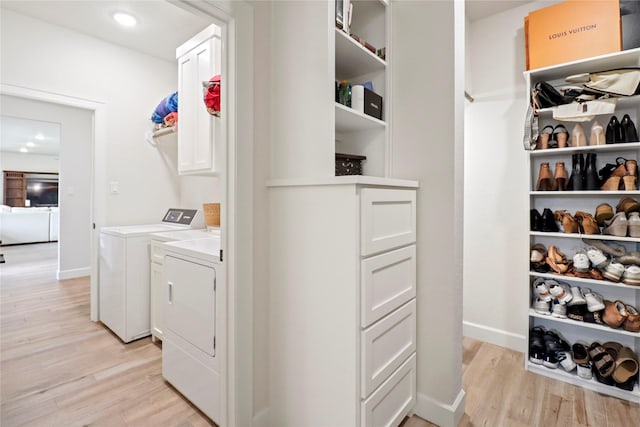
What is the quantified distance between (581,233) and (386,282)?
4.90ft

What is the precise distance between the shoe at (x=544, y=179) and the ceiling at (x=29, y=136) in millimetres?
5885

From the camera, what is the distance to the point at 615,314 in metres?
1.78

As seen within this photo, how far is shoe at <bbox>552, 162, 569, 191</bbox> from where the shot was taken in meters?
2.00

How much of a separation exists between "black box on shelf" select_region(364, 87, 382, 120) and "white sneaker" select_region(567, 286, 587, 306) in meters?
1.70

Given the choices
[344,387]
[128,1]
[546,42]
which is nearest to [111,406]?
[344,387]

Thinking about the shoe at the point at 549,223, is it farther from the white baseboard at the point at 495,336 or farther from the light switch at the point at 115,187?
the light switch at the point at 115,187

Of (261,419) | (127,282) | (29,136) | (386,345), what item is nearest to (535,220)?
(386,345)

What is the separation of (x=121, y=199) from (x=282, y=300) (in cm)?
243

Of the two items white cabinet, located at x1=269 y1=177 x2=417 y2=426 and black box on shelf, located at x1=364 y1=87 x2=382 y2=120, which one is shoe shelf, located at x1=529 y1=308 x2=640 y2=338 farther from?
black box on shelf, located at x1=364 y1=87 x2=382 y2=120

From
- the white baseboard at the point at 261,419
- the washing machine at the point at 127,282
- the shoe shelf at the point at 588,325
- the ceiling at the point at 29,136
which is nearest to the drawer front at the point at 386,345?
the white baseboard at the point at 261,419

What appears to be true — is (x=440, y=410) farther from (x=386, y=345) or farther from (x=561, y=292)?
(x=561, y=292)

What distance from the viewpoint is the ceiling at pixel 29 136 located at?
5.11 meters

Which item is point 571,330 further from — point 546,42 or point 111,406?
point 111,406

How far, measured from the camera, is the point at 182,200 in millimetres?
3436
